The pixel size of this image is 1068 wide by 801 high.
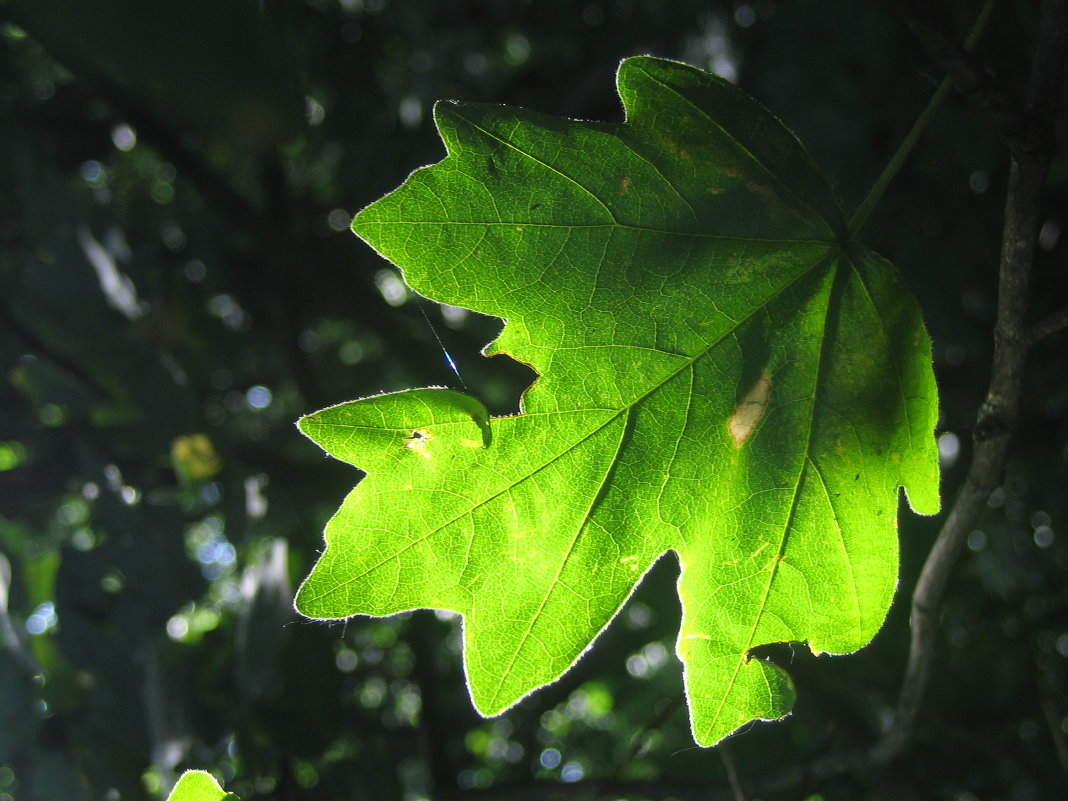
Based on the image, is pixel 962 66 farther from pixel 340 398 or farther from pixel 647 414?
pixel 340 398

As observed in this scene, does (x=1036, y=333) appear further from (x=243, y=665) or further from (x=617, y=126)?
(x=243, y=665)

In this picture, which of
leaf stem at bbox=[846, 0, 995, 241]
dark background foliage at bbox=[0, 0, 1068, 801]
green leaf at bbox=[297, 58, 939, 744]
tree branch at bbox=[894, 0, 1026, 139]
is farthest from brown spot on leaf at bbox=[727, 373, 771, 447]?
dark background foliage at bbox=[0, 0, 1068, 801]

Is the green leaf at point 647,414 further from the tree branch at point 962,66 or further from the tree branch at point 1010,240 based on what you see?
the tree branch at point 962,66

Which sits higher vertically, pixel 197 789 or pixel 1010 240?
pixel 1010 240

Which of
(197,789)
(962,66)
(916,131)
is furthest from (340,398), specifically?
(962,66)

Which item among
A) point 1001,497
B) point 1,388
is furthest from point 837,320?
point 1,388
